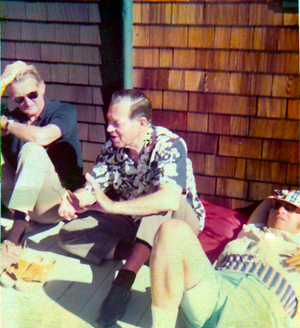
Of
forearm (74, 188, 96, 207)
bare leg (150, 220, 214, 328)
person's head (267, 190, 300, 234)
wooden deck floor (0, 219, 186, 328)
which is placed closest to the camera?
bare leg (150, 220, 214, 328)

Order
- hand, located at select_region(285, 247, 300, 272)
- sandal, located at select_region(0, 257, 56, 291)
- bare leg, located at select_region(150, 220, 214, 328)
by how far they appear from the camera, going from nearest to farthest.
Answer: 1. bare leg, located at select_region(150, 220, 214, 328)
2. hand, located at select_region(285, 247, 300, 272)
3. sandal, located at select_region(0, 257, 56, 291)

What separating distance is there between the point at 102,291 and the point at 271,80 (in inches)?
56.6

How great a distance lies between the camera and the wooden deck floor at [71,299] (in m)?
2.13

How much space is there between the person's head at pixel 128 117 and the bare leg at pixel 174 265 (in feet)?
2.29

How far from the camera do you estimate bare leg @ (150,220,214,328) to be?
1766 mm

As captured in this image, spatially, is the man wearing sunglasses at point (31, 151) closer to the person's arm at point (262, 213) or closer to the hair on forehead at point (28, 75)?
the hair on forehead at point (28, 75)

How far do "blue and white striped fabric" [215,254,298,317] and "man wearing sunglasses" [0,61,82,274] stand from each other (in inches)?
46.7

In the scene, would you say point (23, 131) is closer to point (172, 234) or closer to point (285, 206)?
point (172, 234)

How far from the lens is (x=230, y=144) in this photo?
260 cm

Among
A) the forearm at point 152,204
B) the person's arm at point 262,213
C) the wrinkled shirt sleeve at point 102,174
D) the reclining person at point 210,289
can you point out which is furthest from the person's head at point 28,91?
the person's arm at point 262,213

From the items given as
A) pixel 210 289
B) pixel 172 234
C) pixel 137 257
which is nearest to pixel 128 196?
pixel 137 257

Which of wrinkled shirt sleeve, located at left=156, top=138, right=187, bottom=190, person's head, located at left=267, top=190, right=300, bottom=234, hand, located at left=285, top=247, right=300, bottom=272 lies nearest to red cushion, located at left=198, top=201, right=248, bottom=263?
person's head, located at left=267, top=190, right=300, bottom=234

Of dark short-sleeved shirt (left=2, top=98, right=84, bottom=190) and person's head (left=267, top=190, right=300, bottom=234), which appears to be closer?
person's head (left=267, top=190, right=300, bottom=234)

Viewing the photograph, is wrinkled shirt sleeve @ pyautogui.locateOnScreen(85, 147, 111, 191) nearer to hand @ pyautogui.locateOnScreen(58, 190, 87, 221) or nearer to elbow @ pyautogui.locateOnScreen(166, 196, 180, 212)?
hand @ pyautogui.locateOnScreen(58, 190, 87, 221)
